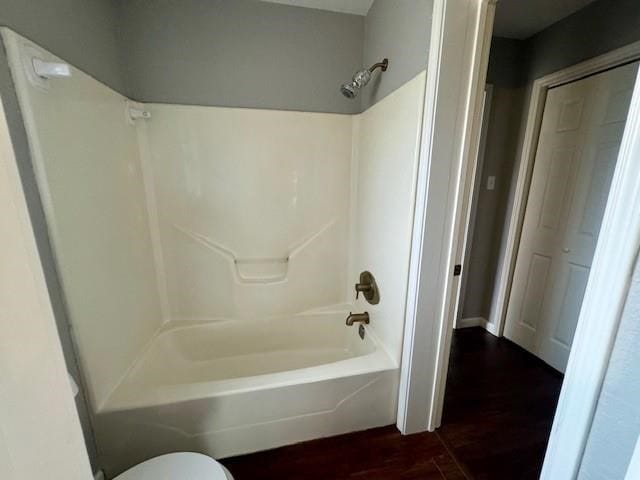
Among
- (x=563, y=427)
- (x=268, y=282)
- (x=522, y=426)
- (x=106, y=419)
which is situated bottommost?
(x=522, y=426)

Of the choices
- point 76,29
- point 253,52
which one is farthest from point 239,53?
point 76,29

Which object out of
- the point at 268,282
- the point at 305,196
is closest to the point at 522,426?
the point at 268,282

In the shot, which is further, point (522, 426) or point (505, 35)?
point (505, 35)

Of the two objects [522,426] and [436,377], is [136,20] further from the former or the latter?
[522,426]

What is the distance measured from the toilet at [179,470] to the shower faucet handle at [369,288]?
1101 millimetres

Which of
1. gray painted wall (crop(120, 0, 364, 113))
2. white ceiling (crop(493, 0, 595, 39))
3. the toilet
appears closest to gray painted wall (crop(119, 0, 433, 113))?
gray painted wall (crop(120, 0, 364, 113))

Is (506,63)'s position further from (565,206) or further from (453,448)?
(453,448)

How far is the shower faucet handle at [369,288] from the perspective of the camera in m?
1.67

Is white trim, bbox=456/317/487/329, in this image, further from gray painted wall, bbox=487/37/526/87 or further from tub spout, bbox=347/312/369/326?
gray painted wall, bbox=487/37/526/87

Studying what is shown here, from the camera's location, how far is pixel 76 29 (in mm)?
1159

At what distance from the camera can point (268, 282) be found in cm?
201

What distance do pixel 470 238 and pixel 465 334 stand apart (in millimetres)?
863

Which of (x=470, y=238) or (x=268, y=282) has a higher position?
(x=470, y=238)

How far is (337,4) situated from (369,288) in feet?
5.86
